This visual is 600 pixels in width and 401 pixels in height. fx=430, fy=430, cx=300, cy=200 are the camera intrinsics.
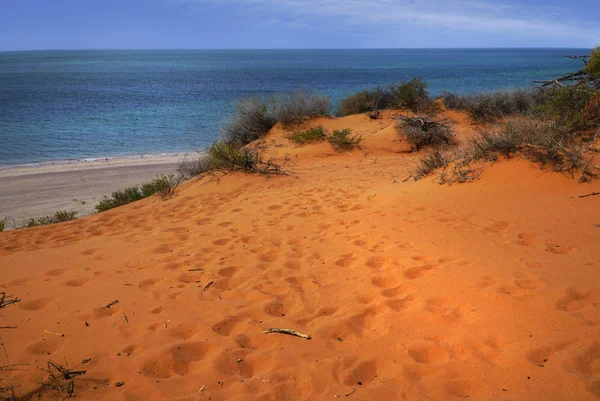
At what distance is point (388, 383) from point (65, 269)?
4023mm

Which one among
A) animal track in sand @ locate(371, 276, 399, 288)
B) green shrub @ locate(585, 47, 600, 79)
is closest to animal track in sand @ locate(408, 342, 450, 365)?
animal track in sand @ locate(371, 276, 399, 288)

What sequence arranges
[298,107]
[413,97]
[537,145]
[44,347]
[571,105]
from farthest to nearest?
1. [413,97]
2. [298,107]
3. [571,105]
4. [537,145]
5. [44,347]

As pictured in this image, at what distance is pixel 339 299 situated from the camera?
3.89 meters

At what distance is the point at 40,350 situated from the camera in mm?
3115

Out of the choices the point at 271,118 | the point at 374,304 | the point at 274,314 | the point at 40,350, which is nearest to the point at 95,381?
the point at 40,350

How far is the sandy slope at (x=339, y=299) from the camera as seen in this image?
2706 mm

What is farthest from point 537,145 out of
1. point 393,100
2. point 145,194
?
point 393,100

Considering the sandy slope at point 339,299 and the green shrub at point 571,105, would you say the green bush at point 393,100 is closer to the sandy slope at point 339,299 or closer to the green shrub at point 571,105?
the green shrub at point 571,105

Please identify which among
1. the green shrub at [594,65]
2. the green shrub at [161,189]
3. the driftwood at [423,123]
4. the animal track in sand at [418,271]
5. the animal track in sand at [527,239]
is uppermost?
the green shrub at [594,65]

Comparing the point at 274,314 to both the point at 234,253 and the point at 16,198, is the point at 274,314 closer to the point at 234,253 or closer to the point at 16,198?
the point at 234,253

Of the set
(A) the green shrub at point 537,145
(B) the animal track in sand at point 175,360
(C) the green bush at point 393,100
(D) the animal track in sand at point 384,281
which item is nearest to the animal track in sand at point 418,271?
(D) the animal track in sand at point 384,281

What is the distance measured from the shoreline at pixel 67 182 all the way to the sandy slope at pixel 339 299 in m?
5.08

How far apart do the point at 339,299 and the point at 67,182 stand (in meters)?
13.6

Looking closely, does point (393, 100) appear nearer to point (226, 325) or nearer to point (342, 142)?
point (342, 142)
